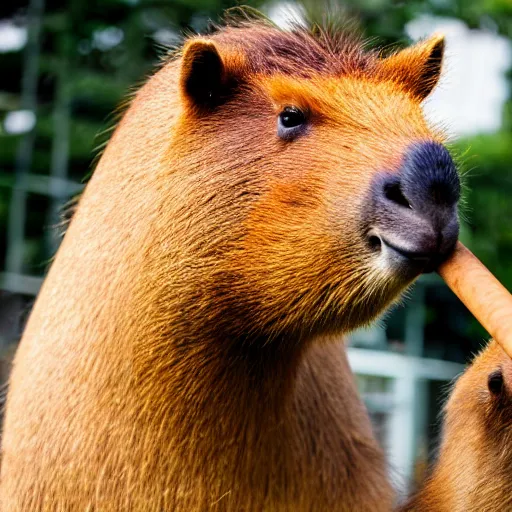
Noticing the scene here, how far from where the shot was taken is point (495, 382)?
14.3 ft

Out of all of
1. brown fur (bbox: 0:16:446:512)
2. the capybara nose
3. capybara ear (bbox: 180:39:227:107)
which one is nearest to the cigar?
the capybara nose

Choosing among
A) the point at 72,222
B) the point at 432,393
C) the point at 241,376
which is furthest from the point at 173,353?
the point at 432,393

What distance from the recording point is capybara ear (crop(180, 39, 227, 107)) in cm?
411

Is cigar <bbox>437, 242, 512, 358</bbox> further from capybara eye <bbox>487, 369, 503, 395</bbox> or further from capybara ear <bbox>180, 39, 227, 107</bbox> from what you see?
capybara ear <bbox>180, 39, 227, 107</bbox>

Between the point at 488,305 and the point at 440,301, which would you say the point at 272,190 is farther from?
the point at 440,301

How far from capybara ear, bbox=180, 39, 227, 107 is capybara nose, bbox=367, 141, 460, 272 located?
0.92 meters

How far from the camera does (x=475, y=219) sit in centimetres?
1669

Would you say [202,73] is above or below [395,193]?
above

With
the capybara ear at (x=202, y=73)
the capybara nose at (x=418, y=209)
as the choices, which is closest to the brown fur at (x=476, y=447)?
the capybara nose at (x=418, y=209)

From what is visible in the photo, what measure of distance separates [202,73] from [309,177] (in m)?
0.69

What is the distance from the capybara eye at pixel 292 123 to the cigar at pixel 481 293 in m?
0.82

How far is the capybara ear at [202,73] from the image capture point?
4113mm

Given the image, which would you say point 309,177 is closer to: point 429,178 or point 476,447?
point 429,178

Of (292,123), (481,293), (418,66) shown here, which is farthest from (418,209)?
(418,66)
